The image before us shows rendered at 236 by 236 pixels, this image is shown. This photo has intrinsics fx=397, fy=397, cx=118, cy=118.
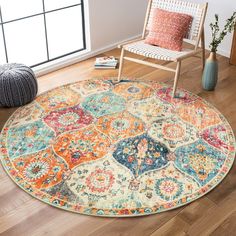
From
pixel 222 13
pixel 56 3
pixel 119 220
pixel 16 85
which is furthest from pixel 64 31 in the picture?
pixel 119 220

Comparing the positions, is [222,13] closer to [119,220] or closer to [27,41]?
[27,41]

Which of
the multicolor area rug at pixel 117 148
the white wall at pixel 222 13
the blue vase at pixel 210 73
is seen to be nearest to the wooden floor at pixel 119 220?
the multicolor area rug at pixel 117 148

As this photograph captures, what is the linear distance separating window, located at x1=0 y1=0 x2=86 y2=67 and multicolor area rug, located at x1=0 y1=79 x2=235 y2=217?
750 mm

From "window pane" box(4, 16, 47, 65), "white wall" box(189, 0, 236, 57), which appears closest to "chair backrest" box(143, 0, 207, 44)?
"white wall" box(189, 0, 236, 57)

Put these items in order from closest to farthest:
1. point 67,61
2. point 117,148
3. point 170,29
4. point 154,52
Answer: point 117,148 → point 154,52 → point 170,29 → point 67,61

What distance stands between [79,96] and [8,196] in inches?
55.0

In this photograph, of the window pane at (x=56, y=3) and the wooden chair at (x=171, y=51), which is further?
the window pane at (x=56, y=3)

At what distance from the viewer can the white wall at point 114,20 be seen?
4449 mm

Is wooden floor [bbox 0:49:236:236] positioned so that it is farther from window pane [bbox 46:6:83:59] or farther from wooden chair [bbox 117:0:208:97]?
window pane [bbox 46:6:83:59]

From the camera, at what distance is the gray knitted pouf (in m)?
3.45

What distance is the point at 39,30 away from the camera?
170 inches

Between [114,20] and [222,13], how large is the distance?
1.23 meters

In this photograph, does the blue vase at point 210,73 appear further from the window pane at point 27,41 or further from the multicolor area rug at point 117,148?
the window pane at point 27,41

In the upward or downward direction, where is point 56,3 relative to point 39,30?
upward
